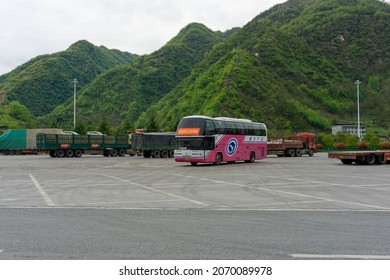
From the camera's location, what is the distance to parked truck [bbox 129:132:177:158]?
46375 millimetres

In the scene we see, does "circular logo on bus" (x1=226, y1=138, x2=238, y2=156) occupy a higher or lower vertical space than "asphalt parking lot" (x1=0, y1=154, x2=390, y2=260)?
higher

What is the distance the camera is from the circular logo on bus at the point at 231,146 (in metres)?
32.1

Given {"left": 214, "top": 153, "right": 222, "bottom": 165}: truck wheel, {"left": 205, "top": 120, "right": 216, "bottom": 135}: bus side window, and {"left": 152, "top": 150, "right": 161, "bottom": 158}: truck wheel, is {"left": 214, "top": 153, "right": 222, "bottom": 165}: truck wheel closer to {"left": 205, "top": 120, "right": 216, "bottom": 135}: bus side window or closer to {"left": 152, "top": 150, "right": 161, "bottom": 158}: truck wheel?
{"left": 205, "top": 120, "right": 216, "bottom": 135}: bus side window

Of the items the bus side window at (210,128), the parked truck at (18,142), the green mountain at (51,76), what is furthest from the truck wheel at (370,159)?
the green mountain at (51,76)

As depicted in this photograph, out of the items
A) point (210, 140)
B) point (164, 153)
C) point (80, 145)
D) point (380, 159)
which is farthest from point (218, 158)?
point (80, 145)

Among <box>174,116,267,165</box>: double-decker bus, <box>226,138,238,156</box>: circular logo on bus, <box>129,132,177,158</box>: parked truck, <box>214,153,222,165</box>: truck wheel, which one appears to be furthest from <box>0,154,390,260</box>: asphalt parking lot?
<box>129,132,177,158</box>: parked truck

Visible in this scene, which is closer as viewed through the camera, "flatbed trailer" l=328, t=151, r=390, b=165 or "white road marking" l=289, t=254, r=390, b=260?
"white road marking" l=289, t=254, r=390, b=260

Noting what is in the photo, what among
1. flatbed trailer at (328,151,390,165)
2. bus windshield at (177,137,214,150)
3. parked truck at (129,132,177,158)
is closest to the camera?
bus windshield at (177,137,214,150)

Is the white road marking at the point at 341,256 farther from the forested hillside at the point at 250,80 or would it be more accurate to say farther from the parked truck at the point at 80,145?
the forested hillside at the point at 250,80

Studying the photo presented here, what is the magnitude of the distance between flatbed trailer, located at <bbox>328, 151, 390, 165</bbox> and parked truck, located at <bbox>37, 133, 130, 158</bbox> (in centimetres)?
2521

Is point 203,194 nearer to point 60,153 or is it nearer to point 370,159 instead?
point 370,159

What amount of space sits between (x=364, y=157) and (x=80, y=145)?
28998 millimetres

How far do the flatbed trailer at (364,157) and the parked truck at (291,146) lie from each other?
14.2 m

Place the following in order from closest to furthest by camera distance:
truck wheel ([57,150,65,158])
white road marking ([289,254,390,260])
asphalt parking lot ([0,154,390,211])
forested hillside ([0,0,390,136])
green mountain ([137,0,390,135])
Result: white road marking ([289,254,390,260]), asphalt parking lot ([0,154,390,211]), truck wheel ([57,150,65,158]), green mountain ([137,0,390,135]), forested hillside ([0,0,390,136])
